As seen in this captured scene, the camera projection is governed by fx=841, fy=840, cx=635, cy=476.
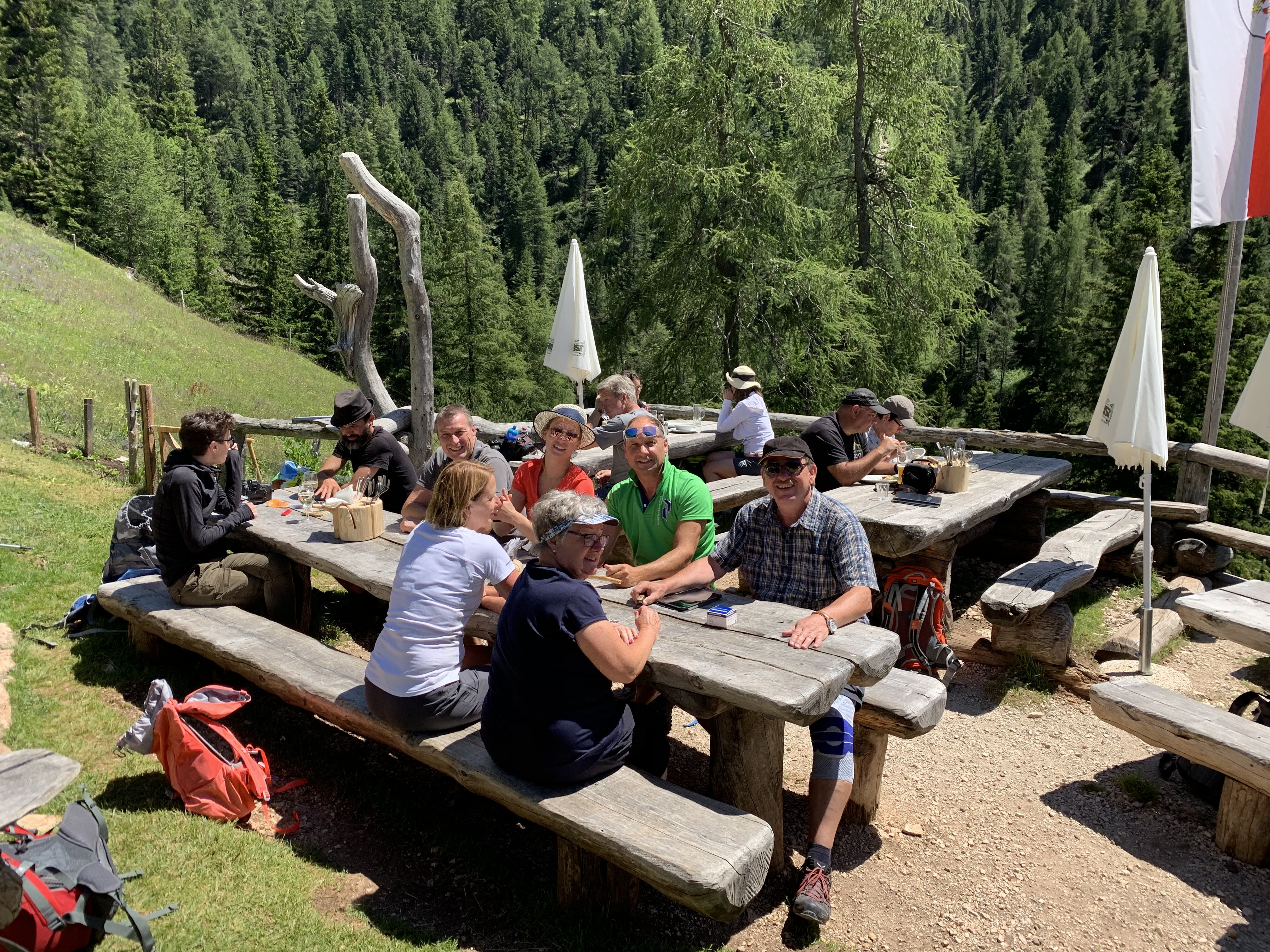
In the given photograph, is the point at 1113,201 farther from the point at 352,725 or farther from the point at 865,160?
the point at 352,725

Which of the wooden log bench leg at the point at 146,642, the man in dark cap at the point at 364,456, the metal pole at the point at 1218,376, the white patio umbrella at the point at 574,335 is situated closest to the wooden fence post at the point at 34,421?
the white patio umbrella at the point at 574,335

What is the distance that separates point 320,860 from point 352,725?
1.72 ft

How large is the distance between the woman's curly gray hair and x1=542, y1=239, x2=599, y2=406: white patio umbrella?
20.2 ft

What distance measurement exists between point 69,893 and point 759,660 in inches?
92.2

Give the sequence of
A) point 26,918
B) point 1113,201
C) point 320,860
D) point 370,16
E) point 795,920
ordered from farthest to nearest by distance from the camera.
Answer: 1. point 370,16
2. point 1113,201
3. point 320,860
4. point 795,920
5. point 26,918

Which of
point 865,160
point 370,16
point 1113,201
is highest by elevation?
point 370,16

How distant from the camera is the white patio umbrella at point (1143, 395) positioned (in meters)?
5.32

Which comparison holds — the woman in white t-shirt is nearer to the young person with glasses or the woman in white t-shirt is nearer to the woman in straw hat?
the young person with glasses

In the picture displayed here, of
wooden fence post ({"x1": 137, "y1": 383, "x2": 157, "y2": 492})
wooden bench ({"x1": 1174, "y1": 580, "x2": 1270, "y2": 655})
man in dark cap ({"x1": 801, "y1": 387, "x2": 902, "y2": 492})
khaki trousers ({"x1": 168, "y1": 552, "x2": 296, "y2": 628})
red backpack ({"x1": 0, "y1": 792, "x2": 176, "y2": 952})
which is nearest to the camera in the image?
red backpack ({"x1": 0, "y1": 792, "x2": 176, "y2": 952})

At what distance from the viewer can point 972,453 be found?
7488 mm

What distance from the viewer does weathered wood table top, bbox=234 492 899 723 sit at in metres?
2.83

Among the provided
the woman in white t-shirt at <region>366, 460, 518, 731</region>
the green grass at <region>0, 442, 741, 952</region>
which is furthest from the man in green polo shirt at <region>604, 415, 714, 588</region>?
the green grass at <region>0, 442, 741, 952</region>

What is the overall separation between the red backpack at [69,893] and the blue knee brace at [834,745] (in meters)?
2.37

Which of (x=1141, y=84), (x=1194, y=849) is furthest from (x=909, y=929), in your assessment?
(x=1141, y=84)
